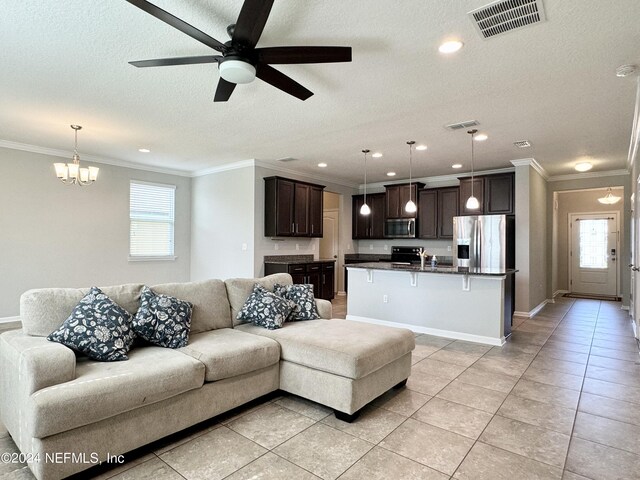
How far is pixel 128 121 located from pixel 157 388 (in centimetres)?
346

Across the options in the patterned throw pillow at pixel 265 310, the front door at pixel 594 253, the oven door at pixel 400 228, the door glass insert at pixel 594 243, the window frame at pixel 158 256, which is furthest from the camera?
the door glass insert at pixel 594 243

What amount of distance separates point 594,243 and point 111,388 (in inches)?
416

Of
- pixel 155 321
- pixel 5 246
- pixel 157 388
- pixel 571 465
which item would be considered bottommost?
pixel 571 465

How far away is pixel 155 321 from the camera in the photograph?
2660mm

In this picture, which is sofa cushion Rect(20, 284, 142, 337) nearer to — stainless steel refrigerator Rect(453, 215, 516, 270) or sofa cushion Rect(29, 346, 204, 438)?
sofa cushion Rect(29, 346, 204, 438)

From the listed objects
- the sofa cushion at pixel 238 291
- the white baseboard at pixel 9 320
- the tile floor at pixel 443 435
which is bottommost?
the tile floor at pixel 443 435

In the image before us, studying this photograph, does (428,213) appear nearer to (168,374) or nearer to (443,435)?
(443,435)

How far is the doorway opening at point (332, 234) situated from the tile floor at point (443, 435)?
5262mm

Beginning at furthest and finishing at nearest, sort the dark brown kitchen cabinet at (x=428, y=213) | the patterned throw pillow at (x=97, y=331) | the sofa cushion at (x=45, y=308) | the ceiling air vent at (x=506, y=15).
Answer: the dark brown kitchen cabinet at (x=428, y=213) < the sofa cushion at (x=45, y=308) < the patterned throw pillow at (x=97, y=331) < the ceiling air vent at (x=506, y=15)

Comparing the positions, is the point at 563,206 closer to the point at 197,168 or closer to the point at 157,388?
the point at 197,168

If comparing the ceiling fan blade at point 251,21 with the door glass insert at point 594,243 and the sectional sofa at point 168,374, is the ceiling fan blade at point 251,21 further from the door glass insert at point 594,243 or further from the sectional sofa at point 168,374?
the door glass insert at point 594,243

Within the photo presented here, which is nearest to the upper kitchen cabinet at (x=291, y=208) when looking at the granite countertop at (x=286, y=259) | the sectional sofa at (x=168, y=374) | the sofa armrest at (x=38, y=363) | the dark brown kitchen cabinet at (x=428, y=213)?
the granite countertop at (x=286, y=259)

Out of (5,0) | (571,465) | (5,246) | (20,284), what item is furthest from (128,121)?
(571,465)

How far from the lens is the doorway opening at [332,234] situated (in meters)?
8.92
